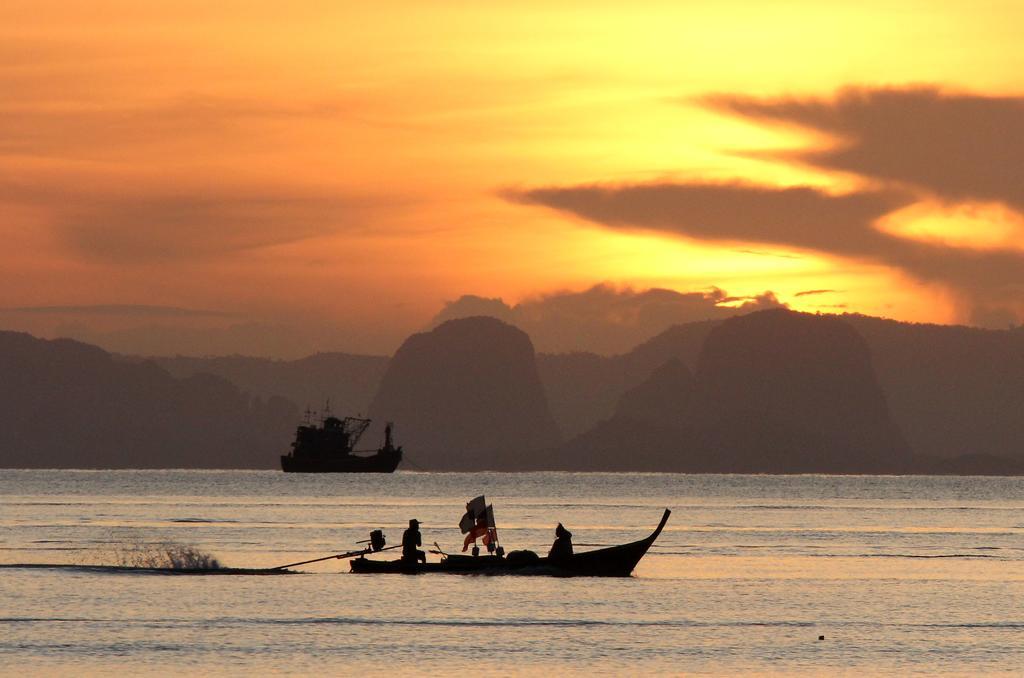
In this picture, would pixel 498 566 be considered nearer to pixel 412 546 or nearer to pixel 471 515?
pixel 471 515

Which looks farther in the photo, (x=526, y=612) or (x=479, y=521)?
(x=479, y=521)

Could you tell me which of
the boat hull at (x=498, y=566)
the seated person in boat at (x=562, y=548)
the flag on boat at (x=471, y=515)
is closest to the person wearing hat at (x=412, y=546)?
the boat hull at (x=498, y=566)

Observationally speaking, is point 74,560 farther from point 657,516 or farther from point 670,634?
point 657,516

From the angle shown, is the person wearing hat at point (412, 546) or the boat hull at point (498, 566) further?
the boat hull at point (498, 566)

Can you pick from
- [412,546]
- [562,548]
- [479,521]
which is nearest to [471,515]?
[479,521]

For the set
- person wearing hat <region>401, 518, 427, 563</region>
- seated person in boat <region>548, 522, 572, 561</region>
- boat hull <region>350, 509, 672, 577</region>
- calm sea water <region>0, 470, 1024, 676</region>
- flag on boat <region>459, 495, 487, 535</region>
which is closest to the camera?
calm sea water <region>0, 470, 1024, 676</region>

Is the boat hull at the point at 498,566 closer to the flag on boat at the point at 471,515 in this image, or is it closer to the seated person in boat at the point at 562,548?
the seated person in boat at the point at 562,548

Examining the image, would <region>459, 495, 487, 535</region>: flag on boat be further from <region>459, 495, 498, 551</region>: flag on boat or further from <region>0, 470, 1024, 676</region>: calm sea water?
<region>0, 470, 1024, 676</region>: calm sea water

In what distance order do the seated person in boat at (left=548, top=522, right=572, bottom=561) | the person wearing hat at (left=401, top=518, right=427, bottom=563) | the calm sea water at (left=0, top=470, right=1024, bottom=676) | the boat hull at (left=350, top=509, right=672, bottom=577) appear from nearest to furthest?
1. the calm sea water at (left=0, top=470, right=1024, bottom=676)
2. the person wearing hat at (left=401, top=518, right=427, bottom=563)
3. the seated person in boat at (left=548, top=522, right=572, bottom=561)
4. the boat hull at (left=350, top=509, right=672, bottom=577)

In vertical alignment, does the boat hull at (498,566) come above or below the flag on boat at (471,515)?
below

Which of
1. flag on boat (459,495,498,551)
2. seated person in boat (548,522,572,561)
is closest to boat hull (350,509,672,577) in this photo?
seated person in boat (548,522,572,561)

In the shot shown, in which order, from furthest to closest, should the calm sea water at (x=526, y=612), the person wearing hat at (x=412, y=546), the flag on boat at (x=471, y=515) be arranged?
the person wearing hat at (x=412, y=546) < the flag on boat at (x=471, y=515) < the calm sea water at (x=526, y=612)

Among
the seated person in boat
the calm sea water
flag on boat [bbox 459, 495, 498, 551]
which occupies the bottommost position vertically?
the calm sea water

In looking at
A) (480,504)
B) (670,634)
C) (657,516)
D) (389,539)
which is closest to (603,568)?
(480,504)
